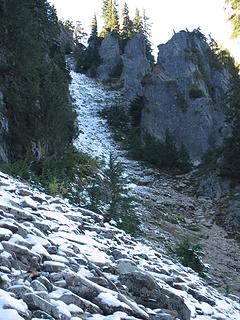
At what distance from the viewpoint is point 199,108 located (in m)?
38.7

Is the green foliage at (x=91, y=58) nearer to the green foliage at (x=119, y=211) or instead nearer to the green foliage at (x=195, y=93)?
the green foliage at (x=195, y=93)

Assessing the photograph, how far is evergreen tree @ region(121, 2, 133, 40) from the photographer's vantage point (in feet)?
225

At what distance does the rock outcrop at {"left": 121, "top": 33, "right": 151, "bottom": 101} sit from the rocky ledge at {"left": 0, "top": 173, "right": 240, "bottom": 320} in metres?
39.3

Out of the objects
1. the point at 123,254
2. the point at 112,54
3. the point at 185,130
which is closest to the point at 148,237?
the point at 123,254

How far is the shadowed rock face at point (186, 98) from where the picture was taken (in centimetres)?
3772

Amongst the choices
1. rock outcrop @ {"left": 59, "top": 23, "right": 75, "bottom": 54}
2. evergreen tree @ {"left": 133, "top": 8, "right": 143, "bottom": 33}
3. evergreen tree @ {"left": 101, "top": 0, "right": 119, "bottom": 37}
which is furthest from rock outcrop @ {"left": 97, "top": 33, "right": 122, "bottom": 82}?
rock outcrop @ {"left": 59, "top": 23, "right": 75, "bottom": 54}

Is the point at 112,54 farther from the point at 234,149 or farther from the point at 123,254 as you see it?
the point at 123,254

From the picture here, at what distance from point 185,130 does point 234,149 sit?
936 cm

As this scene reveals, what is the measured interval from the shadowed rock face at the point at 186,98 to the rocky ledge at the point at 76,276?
90.2 feet

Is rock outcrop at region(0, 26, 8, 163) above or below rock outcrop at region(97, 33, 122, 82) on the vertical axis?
below

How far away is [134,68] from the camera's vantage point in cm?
5341

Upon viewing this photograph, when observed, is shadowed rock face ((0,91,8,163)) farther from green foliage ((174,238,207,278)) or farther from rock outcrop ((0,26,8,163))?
green foliage ((174,238,207,278))

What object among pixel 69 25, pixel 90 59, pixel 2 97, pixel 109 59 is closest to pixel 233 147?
pixel 2 97

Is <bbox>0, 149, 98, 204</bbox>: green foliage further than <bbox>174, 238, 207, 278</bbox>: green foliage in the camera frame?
Yes
